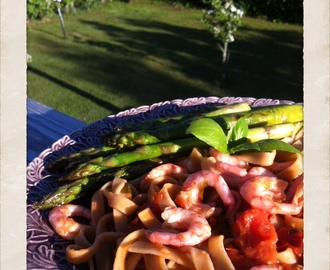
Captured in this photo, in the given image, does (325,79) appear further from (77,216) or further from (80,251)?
(77,216)

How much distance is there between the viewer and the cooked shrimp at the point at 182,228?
57.2 inches

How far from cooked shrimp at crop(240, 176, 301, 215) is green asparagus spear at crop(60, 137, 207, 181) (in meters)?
0.47

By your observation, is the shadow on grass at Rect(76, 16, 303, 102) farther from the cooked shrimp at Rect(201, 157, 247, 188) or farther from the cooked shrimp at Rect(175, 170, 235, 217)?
the cooked shrimp at Rect(175, 170, 235, 217)

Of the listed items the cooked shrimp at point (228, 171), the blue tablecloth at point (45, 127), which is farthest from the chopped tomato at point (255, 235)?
the blue tablecloth at point (45, 127)

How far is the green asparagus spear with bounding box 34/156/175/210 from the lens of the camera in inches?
74.9

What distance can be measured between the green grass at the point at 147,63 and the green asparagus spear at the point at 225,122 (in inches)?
174

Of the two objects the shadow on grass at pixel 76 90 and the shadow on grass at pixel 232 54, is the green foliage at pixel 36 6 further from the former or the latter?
the shadow on grass at pixel 232 54

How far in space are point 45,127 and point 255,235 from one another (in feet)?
5.85

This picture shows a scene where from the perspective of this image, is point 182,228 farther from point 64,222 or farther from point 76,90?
point 76,90

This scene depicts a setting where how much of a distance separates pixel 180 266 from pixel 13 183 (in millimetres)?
1092

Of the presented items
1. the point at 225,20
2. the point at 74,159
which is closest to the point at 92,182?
the point at 74,159

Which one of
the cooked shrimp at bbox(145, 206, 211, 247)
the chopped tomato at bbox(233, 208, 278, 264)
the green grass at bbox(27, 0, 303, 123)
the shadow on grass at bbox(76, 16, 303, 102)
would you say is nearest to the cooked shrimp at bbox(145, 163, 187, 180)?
the cooked shrimp at bbox(145, 206, 211, 247)

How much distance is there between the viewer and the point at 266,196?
61.2 inches

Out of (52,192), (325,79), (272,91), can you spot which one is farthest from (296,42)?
(325,79)
